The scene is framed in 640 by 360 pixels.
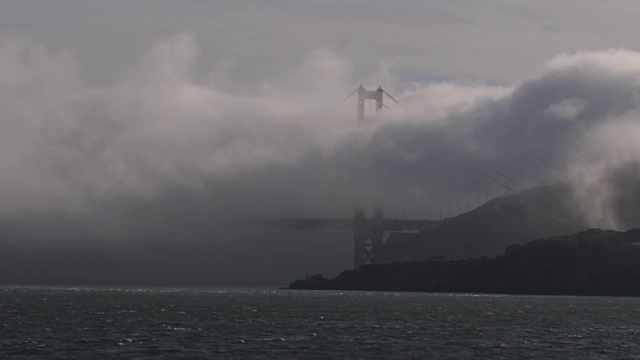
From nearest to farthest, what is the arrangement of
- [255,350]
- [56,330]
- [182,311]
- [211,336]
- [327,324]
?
1. [255,350]
2. [211,336]
3. [56,330]
4. [327,324]
5. [182,311]

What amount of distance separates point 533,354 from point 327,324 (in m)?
31.9

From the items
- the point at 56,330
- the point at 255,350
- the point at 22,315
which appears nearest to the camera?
the point at 255,350

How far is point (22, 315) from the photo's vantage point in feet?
408

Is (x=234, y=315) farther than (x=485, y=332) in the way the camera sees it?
Yes

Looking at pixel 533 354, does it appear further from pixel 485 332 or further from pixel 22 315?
pixel 22 315

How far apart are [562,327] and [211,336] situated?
3443cm

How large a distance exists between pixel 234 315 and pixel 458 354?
50798 millimetres

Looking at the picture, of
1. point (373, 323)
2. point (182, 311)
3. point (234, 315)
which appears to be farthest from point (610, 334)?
point (182, 311)

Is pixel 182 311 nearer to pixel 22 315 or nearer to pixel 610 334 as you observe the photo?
pixel 22 315

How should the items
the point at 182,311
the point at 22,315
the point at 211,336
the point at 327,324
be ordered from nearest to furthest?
the point at 211,336
the point at 327,324
the point at 22,315
the point at 182,311

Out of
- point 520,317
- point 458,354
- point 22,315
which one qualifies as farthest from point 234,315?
point 458,354

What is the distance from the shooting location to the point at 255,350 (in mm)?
79250

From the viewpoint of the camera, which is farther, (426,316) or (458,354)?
(426,316)

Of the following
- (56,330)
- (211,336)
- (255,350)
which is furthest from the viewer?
(56,330)
